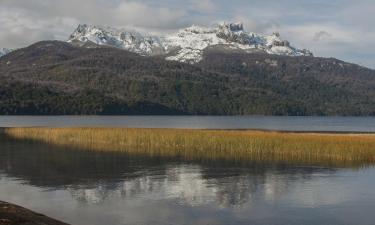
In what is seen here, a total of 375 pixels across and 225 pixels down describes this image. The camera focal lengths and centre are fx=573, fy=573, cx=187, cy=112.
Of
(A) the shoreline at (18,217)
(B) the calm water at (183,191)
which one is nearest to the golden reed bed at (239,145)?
(B) the calm water at (183,191)

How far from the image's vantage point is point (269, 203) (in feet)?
117

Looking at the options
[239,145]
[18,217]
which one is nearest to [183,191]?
[18,217]

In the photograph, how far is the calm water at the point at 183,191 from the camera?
31.3 metres

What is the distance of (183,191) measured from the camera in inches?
1575

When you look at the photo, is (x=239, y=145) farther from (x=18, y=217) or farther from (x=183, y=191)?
(x=18, y=217)

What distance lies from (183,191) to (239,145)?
27.4 meters

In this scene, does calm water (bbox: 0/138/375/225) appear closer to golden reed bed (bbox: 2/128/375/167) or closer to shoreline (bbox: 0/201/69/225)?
shoreline (bbox: 0/201/69/225)

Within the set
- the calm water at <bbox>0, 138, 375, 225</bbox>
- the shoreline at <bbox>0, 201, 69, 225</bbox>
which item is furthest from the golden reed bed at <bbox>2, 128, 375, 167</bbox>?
the shoreline at <bbox>0, 201, 69, 225</bbox>

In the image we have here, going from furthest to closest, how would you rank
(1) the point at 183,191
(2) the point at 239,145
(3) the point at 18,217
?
(2) the point at 239,145 < (1) the point at 183,191 < (3) the point at 18,217

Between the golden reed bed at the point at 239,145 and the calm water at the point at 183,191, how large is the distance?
5.63 m

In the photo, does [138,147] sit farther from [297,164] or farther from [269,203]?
[269,203]

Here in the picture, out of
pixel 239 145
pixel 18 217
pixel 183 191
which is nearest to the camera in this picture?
pixel 18 217

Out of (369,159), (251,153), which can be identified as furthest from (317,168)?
(251,153)

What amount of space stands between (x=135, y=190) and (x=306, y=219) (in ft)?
44.6
